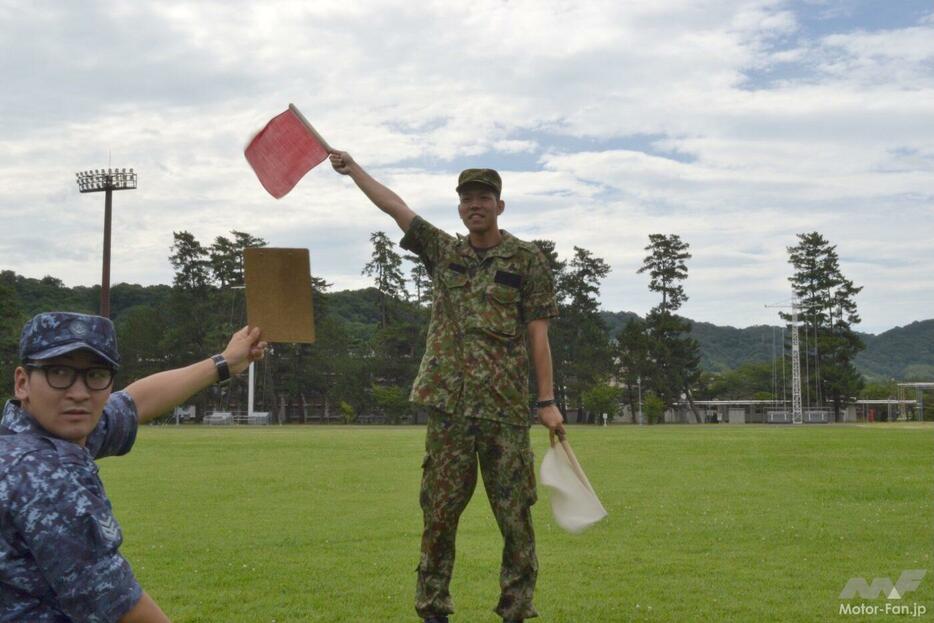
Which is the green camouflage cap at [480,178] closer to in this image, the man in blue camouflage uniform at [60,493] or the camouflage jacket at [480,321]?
the camouflage jacket at [480,321]

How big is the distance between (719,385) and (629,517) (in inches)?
5168

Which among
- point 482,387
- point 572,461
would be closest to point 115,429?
point 482,387

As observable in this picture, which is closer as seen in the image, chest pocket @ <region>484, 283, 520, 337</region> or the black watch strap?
the black watch strap

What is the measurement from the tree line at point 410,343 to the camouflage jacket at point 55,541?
91252 mm

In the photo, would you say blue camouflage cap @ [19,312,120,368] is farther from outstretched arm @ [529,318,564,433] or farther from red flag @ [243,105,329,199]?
outstretched arm @ [529,318,564,433]

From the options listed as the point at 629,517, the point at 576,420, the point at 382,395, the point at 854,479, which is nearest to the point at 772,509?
the point at 629,517

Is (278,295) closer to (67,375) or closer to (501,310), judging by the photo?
(67,375)

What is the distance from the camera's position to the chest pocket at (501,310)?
5.54m

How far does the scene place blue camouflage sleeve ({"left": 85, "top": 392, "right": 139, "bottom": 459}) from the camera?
299cm

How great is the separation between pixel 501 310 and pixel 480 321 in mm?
135

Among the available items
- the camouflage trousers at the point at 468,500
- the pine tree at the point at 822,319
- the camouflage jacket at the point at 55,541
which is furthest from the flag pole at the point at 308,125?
the pine tree at the point at 822,319

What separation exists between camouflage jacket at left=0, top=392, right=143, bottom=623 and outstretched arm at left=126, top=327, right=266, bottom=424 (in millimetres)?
734

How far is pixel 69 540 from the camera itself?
2.36m

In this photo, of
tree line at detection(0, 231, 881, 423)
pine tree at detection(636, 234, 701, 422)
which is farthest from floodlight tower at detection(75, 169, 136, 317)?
pine tree at detection(636, 234, 701, 422)
